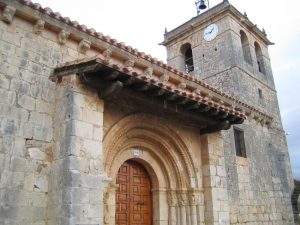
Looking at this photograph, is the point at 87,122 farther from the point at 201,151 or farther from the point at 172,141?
the point at 201,151

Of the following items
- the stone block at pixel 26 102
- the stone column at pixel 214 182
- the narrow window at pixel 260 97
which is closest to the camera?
the stone block at pixel 26 102

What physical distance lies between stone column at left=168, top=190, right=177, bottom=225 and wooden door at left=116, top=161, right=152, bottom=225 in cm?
41

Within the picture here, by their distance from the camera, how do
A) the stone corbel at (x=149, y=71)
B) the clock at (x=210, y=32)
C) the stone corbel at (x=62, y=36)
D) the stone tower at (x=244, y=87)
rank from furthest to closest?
A: 1. the clock at (x=210, y=32)
2. the stone tower at (x=244, y=87)
3. the stone corbel at (x=149, y=71)
4. the stone corbel at (x=62, y=36)

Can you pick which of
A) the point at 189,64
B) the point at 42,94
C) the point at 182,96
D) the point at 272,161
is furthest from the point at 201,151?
the point at 189,64

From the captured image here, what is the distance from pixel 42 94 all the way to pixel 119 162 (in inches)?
73.7

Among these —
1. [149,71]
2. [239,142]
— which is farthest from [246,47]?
[149,71]

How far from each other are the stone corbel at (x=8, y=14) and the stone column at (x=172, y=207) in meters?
4.41

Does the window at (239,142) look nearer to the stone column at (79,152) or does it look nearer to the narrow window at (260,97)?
the narrow window at (260,97)

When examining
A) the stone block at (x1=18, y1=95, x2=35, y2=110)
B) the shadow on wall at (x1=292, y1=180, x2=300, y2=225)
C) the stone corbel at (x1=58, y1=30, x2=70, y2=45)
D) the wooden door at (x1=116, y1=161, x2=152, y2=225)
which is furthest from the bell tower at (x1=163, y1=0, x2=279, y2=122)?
the stone block at (x1=18, y1=95, x2=35, y2=110)

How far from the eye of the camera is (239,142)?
11680 millimetres

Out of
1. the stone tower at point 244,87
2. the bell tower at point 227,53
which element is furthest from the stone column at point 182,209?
the bell tower at point 227,53

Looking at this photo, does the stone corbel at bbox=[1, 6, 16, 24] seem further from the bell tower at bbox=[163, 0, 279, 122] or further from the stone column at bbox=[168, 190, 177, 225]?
the bell tower at bbox=[163, 0, 279, 122]

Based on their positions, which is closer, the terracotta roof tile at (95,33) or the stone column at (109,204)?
the stone column at (109,204)

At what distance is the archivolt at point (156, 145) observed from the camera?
19.7 ft
